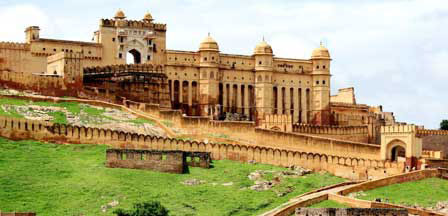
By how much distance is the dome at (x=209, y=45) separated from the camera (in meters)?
87.3

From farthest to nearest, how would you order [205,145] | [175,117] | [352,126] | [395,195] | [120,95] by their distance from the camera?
[352,126] < [120,95] < [175,117] < [205,145] < [395,195]

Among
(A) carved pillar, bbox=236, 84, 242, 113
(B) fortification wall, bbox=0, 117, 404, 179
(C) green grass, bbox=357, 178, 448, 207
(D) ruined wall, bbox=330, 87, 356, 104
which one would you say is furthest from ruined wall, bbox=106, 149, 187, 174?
(D) ruined wall, bbox=330, 87, 356, 104

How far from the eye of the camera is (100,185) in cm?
6112

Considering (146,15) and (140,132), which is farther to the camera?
(146,15)

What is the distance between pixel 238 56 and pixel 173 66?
5.13m

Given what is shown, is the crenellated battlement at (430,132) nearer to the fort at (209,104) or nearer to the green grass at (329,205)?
the fort at (209,104)

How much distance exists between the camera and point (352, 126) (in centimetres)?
8725

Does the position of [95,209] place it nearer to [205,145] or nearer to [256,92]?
[205,145]

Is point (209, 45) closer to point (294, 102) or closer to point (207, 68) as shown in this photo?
point (207, 68)

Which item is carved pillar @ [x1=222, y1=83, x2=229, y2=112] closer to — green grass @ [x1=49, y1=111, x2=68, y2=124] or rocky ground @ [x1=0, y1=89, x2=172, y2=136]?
rocky ground @ [x1=0, y1=89, x2=172, y2=136]

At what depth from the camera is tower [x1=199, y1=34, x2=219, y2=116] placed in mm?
85875

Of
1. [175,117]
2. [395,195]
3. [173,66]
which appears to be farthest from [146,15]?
[395,195]

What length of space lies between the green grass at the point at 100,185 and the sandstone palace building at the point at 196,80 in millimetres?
10330

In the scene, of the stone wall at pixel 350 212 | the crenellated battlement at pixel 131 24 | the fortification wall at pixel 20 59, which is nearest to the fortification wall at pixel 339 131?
the crenellated battlement at pixel 131 24
